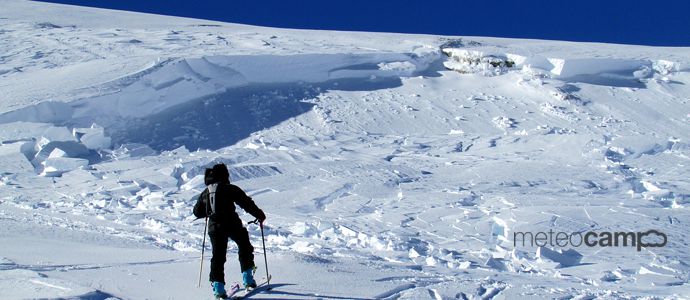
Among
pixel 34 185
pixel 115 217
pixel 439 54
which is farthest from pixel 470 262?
pixel 439 54

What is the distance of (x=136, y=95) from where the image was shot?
575 inches

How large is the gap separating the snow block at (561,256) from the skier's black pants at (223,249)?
156 inches

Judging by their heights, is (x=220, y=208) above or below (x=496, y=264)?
above

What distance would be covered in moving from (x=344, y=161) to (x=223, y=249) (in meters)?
7.24

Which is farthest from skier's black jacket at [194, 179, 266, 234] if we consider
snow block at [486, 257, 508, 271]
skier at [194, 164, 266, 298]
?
snow block at [486, 257, 508, 271]

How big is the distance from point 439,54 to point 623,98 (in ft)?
16.7

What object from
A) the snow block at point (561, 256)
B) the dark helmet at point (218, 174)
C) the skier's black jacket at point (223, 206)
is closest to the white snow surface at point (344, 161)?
the snow block at point (561, 256)

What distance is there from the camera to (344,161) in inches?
488

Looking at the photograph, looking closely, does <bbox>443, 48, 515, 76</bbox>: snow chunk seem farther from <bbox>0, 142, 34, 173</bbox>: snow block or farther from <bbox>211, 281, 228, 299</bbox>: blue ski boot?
<bbox>211, 281, 228, 299</bbox>: blue ski boot

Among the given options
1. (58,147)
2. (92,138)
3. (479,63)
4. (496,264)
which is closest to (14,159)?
(58,147)

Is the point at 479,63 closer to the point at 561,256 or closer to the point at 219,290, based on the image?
the point at 561,256

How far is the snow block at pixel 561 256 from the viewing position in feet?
26.1

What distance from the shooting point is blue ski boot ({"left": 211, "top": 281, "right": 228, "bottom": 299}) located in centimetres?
503

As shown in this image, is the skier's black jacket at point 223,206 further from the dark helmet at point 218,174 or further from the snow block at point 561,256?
the snow block at point 561,256
